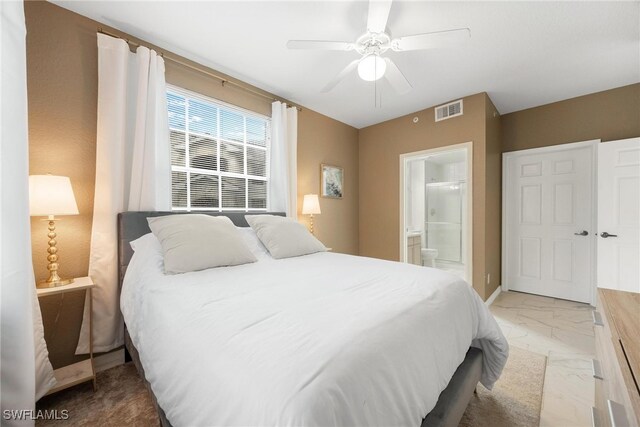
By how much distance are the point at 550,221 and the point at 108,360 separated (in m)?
5.01

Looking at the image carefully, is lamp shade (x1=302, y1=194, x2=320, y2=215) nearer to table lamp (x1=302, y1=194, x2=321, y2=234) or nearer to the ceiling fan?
table lamp (x1=302, y1=194, x2=321, y2=234)

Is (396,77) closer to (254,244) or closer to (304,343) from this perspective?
(254,244)

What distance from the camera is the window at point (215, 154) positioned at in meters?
2.40

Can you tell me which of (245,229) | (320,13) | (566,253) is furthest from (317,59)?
(566,253)

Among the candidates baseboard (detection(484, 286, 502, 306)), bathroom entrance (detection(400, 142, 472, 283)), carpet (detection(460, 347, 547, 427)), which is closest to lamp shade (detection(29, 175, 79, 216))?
carpet (detection(460, 347, 547, 427))

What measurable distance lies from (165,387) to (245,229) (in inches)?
59.7

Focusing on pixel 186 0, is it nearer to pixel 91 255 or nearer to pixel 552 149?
pixel 91 255

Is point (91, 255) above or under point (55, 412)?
above

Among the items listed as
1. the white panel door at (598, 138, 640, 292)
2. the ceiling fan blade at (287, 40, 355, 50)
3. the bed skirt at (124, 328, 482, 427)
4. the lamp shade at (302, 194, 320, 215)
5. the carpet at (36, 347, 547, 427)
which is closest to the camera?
the bed skirt at (124, 328, 482, 427)

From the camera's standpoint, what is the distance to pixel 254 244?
2156 millimetres

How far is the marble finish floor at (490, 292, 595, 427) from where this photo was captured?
1515 mm

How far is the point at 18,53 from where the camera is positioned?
4.09ft

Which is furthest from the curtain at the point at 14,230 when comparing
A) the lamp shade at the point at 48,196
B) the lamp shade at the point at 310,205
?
the lamp shade at the point at 310,205

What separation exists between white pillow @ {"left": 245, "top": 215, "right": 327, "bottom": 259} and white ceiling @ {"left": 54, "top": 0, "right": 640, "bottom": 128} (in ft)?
A: 5.02
